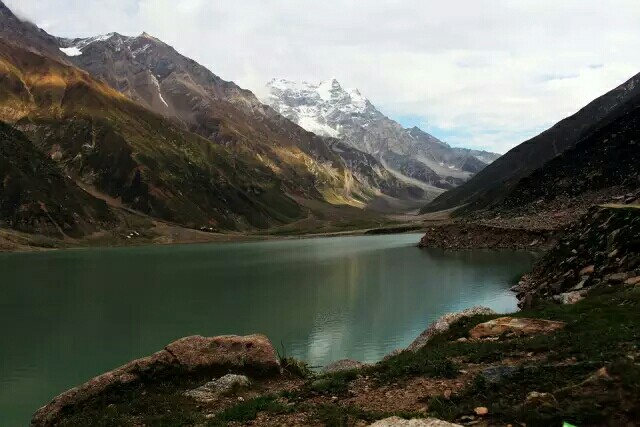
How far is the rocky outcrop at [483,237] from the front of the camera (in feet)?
309

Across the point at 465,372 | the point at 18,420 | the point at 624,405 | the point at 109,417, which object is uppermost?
the point at 624,405

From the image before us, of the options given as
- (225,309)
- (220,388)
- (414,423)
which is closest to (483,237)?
(225,309)

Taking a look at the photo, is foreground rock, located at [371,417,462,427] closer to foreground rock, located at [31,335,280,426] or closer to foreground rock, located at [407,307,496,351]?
foreground rock, located at [31,335,280,426]

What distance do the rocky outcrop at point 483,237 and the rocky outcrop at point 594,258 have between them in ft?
166

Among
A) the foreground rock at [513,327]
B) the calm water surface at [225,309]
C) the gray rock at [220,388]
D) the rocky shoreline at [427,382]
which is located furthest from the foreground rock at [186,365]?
the foreground rock at [513,327]

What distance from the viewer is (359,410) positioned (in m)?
13.5

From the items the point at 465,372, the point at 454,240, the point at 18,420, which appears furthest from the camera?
the point at 454,240

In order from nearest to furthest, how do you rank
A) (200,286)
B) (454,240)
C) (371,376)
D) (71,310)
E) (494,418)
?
(494,418), (371,376), (71,310), (200,286), (454,240)

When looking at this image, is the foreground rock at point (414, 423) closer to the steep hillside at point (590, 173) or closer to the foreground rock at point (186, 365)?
the foreground rock at point (186, 365)

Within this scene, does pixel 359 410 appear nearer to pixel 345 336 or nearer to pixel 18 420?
pixel 18 420

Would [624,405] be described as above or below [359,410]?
above

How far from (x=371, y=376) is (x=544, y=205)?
11241cm

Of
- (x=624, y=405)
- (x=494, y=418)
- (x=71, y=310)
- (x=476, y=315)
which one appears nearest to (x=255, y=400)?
(x=494, y=418)

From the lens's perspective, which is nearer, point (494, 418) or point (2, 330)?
point (494, 418)
